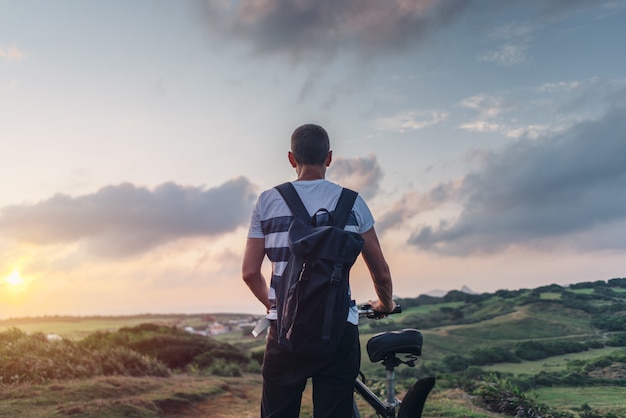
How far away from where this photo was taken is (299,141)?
4484mm

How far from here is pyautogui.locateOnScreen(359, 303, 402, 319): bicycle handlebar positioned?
497cm

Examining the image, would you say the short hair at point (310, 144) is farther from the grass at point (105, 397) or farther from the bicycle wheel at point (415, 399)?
the grass at point (105, 397)

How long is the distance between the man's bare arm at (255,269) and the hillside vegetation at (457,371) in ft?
21.6

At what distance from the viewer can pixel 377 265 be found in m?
4.54

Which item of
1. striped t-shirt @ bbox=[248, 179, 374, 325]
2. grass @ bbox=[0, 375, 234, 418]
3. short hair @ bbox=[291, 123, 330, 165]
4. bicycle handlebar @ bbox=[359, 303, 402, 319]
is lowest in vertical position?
grass @ bbox=[0, 375, 234, 418]

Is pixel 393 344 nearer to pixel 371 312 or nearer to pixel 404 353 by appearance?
pixel 404 353

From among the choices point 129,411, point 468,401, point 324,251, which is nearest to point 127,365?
point 129,411

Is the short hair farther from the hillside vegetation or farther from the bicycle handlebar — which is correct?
the hillside vegetation

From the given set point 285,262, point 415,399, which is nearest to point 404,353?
point 415,399

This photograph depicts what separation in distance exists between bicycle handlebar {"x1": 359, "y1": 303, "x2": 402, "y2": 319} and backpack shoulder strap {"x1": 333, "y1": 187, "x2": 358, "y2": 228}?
107 cm

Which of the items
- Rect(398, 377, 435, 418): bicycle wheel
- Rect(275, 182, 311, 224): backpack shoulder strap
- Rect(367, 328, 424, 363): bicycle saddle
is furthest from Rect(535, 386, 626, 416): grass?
Rect(275, 182, 311, 224): backpack shoulder strap

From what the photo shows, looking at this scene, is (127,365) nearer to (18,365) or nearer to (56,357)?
(56,357)

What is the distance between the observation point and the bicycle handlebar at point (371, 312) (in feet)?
16.3

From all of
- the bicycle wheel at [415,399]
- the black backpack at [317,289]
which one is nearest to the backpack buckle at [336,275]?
the black backpack at [317,289]
